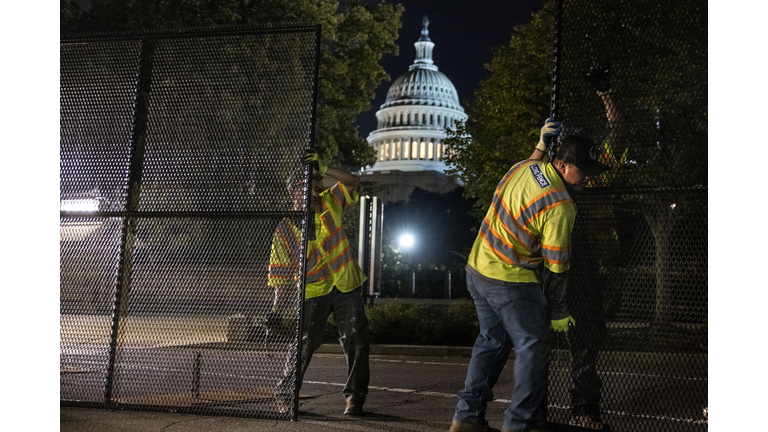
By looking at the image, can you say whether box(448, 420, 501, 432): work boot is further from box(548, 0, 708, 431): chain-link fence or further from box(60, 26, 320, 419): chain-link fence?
box(60, 26, 320, 419): chain-link fence

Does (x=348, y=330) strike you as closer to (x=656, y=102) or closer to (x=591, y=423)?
(x=591, y=423)

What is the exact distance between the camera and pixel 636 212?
16.1 ft

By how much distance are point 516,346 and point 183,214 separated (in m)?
2.70

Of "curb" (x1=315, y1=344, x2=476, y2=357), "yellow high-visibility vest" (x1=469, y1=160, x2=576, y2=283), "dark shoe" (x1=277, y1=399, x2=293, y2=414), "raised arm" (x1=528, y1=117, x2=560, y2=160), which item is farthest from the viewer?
"curb" (x1=315, y1=344, x2=476, y2=357)

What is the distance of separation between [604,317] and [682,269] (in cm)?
58

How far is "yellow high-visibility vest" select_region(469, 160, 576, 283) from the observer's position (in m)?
4.24

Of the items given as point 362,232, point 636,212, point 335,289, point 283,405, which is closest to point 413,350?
point 362,232

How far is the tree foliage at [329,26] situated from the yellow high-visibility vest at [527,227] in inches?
542

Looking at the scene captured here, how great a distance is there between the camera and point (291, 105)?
18.2 feet

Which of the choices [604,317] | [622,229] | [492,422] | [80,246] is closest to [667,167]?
[622,229]

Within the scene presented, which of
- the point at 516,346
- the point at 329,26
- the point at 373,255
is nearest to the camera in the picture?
the point at 516,346

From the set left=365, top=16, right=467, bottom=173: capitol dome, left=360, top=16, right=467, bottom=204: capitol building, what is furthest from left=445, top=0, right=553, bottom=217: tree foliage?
left=365, top=16, right=467, bottom=173: capitol dome

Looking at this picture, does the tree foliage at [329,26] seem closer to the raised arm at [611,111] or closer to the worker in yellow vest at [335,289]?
the worker in yellow vest at [335,289]

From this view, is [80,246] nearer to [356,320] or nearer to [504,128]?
[356,320]
